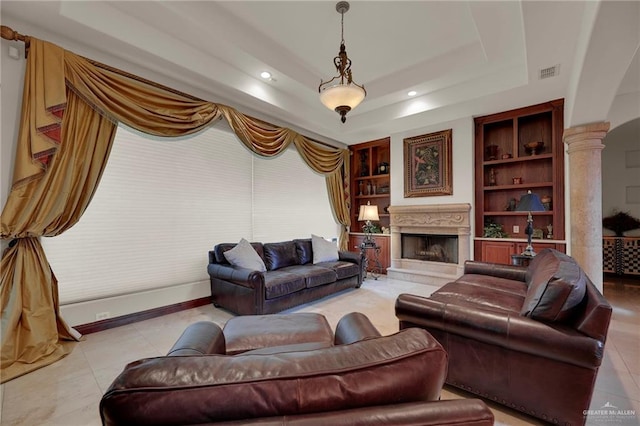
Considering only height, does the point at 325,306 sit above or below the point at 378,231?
below

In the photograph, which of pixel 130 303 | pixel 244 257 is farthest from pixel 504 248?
pixel 130 303

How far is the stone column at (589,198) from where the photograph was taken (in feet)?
10.8

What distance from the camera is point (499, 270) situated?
322cm

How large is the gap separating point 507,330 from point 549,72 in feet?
10.8

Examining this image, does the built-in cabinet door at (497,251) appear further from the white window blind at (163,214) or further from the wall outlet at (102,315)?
the wall outlet at (102,315)

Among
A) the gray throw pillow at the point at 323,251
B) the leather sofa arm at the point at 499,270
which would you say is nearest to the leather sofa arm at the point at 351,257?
the gray throw pillow at the point at 323,251

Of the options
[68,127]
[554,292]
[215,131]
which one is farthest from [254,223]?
[554,292]

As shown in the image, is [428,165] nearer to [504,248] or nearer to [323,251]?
[504,248]

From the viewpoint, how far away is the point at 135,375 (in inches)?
27.2

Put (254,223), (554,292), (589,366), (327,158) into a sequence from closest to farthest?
(589,366) → (554,292) → (254,223) → (327,158)

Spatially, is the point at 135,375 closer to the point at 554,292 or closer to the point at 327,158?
the point at 554,292

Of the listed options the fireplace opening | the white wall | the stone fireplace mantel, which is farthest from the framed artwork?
the white wall

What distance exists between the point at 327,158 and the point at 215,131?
2453 millimetres

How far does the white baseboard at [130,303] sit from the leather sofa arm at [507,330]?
287cm
